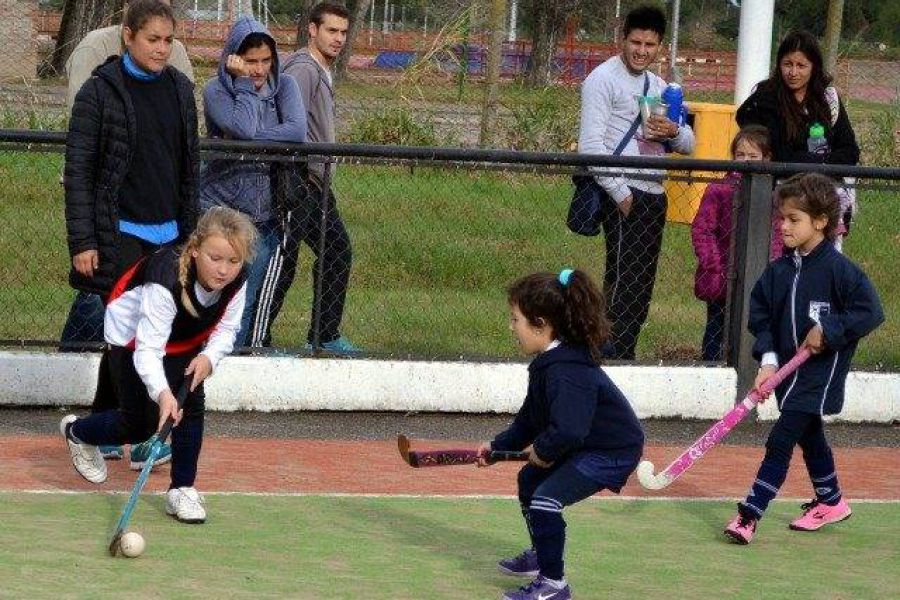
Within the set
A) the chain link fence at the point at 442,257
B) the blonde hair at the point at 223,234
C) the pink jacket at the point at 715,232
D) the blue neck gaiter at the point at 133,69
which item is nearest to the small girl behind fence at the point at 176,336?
the blonde hair at the point at 223,234

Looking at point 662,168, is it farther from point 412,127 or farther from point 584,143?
point 412,127

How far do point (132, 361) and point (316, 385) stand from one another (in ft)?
8.24

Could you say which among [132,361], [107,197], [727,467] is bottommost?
[727,467]

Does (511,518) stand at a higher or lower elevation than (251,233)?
lower

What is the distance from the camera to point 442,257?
11.0m

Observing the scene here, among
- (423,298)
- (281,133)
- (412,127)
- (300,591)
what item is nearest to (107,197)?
(281,133)

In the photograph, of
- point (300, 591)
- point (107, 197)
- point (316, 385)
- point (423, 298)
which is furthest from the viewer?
point (423, 298)

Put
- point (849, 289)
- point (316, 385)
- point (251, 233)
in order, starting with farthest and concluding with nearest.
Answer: point (316, 385), point (849, 289), point (251, 233)

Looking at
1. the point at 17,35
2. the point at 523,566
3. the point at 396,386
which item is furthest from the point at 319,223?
the point at 17,35

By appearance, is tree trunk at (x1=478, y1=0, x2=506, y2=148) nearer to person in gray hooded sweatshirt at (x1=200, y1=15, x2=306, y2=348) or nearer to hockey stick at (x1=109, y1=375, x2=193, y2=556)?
person in gray hooded sweatshirt at (x1=200, y1=15, x2=306, y2=348)

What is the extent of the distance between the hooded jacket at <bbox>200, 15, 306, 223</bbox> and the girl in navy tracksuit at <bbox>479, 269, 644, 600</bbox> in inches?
131

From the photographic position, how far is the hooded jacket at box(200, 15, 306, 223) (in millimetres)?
8609

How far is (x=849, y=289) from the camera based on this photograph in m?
6.68

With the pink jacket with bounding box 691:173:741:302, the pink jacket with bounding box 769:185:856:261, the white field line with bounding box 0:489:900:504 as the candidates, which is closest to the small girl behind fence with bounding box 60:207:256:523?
the white field line with bounding box 0:489:900:504
